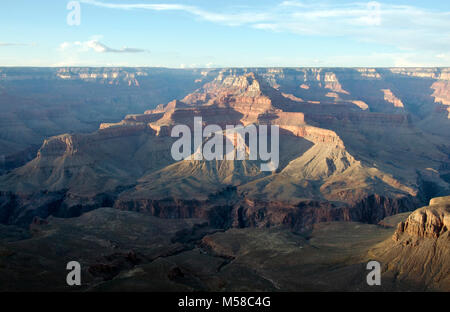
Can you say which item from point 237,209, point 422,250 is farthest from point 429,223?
point 237,209

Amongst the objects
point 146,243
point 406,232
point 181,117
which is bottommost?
point 146,243

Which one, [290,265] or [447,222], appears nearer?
[447,222]

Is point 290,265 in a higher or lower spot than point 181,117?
lower

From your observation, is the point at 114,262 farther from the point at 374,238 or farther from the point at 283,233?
the point at 374,238

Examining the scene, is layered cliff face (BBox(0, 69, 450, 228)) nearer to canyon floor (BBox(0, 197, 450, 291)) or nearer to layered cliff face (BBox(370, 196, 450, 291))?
canyon floor (BBox(0, 197, 450, 291))

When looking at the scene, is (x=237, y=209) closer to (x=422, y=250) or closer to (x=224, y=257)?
(x=224, y=257)

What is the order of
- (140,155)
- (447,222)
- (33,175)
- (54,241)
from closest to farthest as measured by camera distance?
1. (447,222)
2. (54,241)
3. (33,175)
4. (140,155)
